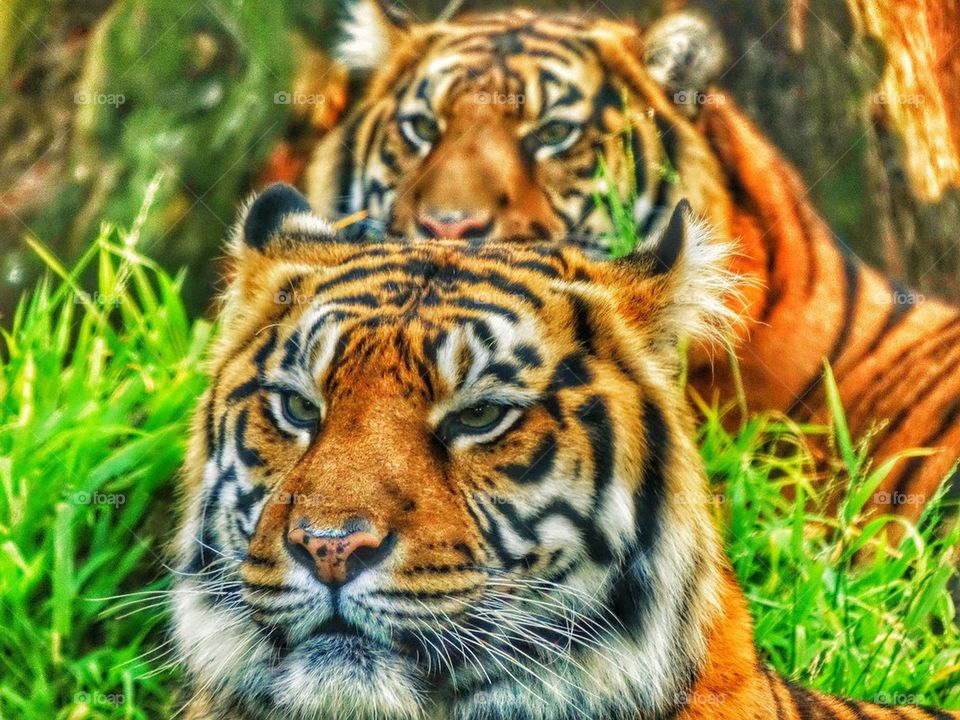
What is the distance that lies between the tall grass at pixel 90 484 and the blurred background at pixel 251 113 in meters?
0.36

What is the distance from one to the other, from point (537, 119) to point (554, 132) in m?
0.08

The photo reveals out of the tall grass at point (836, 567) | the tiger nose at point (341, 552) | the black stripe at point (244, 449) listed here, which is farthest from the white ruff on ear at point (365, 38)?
the tiger nose at point (341, 552)

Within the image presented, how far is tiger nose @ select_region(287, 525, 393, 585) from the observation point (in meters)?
2.27

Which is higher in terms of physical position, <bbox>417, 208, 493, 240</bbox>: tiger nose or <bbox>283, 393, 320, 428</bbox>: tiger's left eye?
<bbox>417, 208, 493, 240</bbox>: tiger nose

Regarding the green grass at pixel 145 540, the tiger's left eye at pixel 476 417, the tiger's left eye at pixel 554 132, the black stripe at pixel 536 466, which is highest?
the tiger's left eye at pixel 554 132

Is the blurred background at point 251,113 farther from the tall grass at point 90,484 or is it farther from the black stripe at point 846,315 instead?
the tall grass at point 90,484

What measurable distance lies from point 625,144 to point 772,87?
0.58 m

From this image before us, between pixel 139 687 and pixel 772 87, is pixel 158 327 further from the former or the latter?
pixel 772 87

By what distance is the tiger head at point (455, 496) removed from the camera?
Answer: 239cm

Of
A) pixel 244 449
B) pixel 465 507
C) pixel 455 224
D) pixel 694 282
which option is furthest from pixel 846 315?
pixel 244 449

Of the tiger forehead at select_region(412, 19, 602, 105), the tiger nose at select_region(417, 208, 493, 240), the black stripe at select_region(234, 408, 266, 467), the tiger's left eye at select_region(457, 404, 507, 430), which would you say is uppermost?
the tiger forehead at select_region(412, 19, 602, 105)

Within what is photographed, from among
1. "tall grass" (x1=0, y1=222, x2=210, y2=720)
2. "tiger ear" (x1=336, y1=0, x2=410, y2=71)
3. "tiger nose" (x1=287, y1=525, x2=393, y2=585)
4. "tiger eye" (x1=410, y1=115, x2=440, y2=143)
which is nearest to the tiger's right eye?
"tiger eye" (x1=410, y1=115, x2=440, y2=143)

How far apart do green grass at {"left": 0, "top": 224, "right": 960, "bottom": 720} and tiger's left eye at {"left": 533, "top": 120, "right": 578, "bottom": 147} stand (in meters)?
1.04

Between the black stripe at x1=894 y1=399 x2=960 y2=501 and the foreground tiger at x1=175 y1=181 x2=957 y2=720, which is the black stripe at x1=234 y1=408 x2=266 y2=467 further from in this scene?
the black stripe at x1=894 y1=399 x2=960 y2=501
